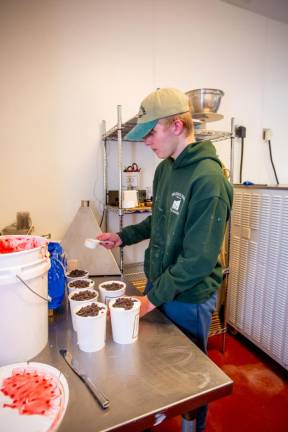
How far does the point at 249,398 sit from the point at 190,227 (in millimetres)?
1311

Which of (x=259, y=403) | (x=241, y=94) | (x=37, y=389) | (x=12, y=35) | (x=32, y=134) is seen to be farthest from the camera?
(x=241, y=94)

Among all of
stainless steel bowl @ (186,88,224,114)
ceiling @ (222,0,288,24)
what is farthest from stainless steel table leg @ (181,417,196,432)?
ceiling @ (222,0,288,24)

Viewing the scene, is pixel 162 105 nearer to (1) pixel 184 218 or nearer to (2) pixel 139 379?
(1) pixel 184 218

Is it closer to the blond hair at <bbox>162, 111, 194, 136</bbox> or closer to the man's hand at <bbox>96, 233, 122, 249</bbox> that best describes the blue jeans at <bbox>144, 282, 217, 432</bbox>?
the man's hand at <bbox>96, 233, 122, 249</bbox>

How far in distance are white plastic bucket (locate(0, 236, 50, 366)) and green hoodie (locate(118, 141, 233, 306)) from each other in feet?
1.25

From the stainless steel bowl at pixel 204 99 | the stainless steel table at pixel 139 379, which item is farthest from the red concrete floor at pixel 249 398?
the stainless steel bowl at pixel 204 99

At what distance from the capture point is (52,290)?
93 centimetres

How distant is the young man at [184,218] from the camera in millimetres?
846

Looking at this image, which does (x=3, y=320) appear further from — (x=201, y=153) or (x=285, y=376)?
(x=285, y=376)

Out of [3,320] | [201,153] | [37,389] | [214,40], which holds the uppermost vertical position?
[214,40]

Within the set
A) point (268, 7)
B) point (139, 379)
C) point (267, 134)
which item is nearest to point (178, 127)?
point (139, 379)

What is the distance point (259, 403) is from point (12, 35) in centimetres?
272

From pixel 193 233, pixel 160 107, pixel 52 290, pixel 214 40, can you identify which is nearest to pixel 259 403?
pixel 193 233

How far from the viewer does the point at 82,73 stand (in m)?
1.78
